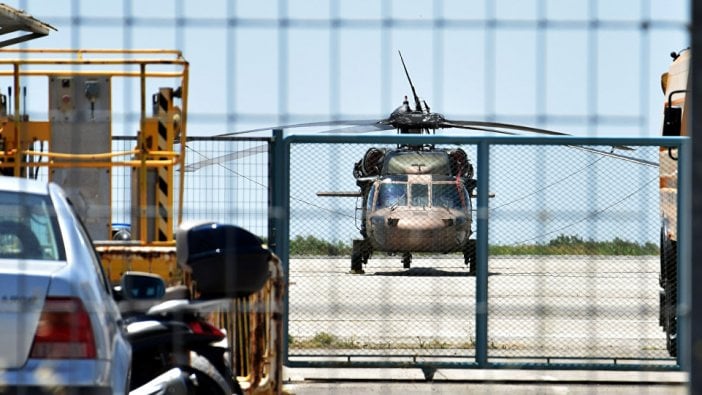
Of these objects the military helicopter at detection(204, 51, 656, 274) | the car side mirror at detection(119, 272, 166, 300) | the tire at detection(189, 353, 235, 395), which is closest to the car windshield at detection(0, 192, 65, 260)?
the car side mirror at detection(119, 272, 166, 300)

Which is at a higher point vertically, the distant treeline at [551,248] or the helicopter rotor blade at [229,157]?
the helicopter rotor blade at [229,157]

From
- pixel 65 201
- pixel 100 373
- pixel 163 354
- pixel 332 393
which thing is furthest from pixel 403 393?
pixel 100 373

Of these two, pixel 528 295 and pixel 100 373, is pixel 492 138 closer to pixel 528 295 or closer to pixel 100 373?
pixel 528 295

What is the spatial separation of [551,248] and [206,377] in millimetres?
3021

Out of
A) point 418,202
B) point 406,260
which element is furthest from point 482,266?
point 418,202

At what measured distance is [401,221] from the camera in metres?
9.30

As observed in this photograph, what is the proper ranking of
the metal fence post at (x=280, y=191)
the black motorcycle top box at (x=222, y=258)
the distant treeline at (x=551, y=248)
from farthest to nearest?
1. the metal fence post at (x=280, y=191)
2. the distant treeline at (x=551, y=248)
3. the black motorcycle top box at (x=222, y=258)

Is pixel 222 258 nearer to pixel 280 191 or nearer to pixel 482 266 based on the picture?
pixel 280 191

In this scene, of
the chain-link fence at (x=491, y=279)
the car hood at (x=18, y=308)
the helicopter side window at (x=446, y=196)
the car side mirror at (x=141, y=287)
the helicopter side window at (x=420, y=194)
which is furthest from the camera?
the helicopter side window at (x=420, y=194)

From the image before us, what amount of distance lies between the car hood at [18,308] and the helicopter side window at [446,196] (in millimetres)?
5168

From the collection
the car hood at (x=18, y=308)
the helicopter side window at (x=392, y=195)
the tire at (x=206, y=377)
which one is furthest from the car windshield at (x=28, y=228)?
the helicopter side window at (x=392, y=195)

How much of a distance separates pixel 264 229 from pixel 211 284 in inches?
140

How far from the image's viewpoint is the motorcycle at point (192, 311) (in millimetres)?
4582

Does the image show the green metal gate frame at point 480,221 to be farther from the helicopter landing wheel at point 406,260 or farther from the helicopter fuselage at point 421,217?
the helicopter landing wheel at point 406,260
